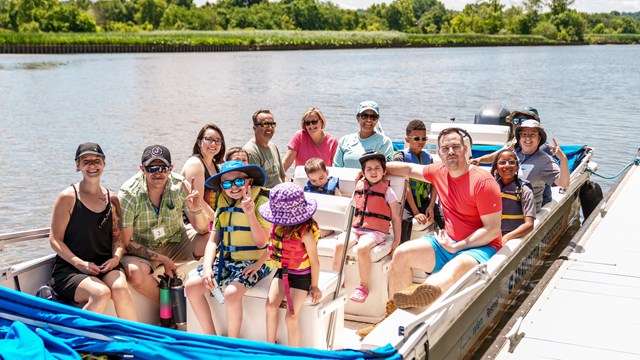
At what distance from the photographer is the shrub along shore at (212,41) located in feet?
193

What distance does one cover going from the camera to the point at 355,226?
5332 millimetres

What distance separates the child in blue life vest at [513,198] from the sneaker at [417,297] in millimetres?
1425

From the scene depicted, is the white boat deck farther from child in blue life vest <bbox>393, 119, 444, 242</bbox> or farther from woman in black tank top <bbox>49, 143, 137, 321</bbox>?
woman in black tank top <bbox>49, 143, 137, 321</bbox>

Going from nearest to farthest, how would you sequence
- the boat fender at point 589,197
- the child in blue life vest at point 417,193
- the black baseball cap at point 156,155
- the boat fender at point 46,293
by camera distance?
1. the boat fender at point 46,293
2. the black baseball cap at point 156,155
3. the child in blue life vest at point 417,193
4. the boat fender at point 589,197

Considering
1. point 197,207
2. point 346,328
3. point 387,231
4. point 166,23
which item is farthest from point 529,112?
point 166,23

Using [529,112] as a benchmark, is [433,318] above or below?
below

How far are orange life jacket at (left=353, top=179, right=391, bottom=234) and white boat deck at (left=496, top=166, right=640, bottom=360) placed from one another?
1.19m

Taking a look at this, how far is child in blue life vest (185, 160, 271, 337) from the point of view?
411 centimetres

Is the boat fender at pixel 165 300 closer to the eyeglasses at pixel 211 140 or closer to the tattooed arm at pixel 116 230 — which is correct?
the tattooed arm at pixel 116 230

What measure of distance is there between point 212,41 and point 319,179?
63907 millimetres

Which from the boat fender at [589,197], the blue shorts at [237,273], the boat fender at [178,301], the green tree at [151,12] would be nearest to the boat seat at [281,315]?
the blue shorts at [237,273]

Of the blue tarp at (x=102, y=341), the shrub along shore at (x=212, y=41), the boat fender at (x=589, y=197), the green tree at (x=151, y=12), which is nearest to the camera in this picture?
the blue tarp at (x=102, y=341)

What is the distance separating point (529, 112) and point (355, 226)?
264 cm

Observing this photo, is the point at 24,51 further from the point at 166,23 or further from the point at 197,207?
the point at 197,207
